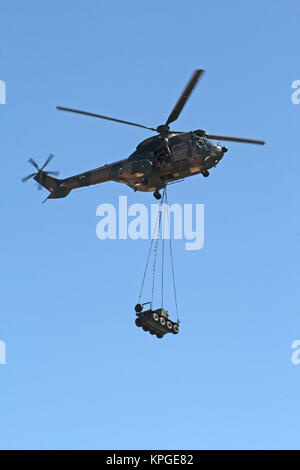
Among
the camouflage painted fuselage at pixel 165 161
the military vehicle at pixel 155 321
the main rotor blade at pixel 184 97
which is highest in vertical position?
the main rotor blade at pixel 184 97

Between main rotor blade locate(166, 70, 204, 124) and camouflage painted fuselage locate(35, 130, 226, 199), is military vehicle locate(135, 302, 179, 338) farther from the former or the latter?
main rotor blade locate(166, 70, 204, 124)

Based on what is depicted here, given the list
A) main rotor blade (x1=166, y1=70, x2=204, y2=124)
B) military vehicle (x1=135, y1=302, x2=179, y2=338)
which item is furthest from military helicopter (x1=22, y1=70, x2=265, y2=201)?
military vehicle (x1=135, y1=302, x2=179, y2=338)

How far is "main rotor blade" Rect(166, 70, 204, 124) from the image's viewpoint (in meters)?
58.1

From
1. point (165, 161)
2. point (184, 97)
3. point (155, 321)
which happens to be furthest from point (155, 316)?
point (184, 97)

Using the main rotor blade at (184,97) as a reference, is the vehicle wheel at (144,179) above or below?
below

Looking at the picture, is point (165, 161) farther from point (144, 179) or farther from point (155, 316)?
point (155, 316)

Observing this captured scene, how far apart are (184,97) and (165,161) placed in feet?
13.7

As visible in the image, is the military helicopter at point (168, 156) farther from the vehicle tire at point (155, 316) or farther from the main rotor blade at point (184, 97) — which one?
the vehicle tire at point (155, 316)

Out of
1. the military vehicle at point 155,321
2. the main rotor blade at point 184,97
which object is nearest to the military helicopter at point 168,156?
the main rotor blade at point 184,97

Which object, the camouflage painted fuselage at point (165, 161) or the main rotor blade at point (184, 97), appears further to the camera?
the camouflage painted fuselage at point (165, 161)

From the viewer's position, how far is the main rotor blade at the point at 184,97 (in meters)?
58.1

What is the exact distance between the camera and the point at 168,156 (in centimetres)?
6022
